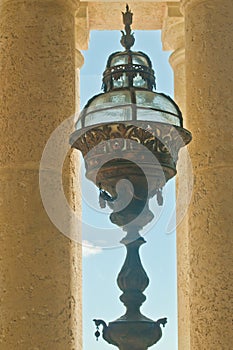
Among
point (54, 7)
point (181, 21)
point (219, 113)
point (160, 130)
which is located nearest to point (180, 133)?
point (160, 130)

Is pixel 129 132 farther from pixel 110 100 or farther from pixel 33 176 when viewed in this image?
pixel 33 176

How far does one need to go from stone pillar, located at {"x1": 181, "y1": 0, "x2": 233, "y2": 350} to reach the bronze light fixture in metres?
4.06

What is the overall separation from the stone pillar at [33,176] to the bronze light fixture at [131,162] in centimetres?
394

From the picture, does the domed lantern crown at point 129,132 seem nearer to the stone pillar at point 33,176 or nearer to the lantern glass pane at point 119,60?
the lantern glass pane at point 119,60

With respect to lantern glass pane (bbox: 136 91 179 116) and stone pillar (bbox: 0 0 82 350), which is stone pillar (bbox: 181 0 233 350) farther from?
lantern glass pane (bbox: 136 91 179 116)

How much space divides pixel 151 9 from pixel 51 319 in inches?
551

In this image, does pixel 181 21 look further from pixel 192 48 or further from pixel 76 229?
pixel 76 229

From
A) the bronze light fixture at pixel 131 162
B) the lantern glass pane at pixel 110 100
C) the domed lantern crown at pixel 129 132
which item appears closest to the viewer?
the bronze light fixture at pixel 131 162

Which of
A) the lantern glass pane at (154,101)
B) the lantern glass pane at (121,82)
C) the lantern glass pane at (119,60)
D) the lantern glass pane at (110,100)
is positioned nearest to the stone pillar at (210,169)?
the lantern glass pane at (154,101)

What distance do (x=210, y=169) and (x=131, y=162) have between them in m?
4.84

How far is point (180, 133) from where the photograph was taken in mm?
13680

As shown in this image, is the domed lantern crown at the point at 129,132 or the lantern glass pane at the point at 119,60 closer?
the domed lantern crown at the point at 129,132

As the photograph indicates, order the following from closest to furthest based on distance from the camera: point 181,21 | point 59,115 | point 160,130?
point 160,130 < point 59,115 < point 181,21

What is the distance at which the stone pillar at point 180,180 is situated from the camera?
24609mm
